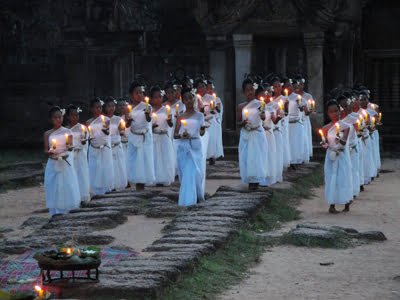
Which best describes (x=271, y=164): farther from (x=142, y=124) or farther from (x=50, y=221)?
(x=50, y=221)

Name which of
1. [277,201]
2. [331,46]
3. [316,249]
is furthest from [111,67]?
[316,249]

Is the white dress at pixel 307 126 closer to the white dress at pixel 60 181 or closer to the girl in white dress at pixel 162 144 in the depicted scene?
the girl in white dress at pixel 162 144

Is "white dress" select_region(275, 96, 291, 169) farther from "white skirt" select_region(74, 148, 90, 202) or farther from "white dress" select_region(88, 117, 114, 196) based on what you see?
"white skirt" select_region(74, 148, 90, 202)

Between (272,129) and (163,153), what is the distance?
2004 mm

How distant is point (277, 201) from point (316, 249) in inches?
150

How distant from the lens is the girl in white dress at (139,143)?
66.4 feet

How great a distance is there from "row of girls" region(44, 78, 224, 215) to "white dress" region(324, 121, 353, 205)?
1960 mm

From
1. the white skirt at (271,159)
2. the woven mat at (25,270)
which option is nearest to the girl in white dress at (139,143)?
the white skirt at (271,159)

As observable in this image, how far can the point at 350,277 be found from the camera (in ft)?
41.9

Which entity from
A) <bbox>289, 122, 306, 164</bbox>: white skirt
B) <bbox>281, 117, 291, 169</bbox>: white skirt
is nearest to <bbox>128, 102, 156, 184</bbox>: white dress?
<bbox>281, 117, 291, 169</bbox>: white skirt

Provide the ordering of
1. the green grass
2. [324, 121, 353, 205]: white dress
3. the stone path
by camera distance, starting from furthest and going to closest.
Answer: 1. the green grass
2. [324, 121, 353, 205]: white dress
3. the stone path

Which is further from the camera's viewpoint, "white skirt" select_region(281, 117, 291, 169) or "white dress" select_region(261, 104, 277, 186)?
"white skirt" select_region(281, 117, 291, 169)

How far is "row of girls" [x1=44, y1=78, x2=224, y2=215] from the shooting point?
57.4 ft

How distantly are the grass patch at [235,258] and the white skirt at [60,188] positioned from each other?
2.92 metres
